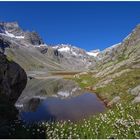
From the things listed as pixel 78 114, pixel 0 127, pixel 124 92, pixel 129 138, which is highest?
pixel 124 92

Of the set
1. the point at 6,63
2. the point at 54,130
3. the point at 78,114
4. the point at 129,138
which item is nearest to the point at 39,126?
the point at 54,130

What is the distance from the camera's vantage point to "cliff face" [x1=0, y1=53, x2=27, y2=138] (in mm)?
36938

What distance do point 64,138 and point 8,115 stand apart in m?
10.2

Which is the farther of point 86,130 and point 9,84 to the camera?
point 9,84

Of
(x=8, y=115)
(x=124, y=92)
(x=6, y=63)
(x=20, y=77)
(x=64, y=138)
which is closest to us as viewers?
(x=64, y=138)

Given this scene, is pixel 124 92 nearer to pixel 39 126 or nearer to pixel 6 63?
pixel 6 63

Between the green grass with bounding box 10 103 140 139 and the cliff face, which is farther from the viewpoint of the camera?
the cliff face

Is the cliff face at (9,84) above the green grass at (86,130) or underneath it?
above

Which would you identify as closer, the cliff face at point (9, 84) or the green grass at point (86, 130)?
the green grass at point (86, 130)

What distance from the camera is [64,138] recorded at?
27.2m

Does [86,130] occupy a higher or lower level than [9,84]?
lower

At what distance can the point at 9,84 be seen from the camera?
4700 cm

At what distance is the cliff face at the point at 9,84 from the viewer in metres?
36.9

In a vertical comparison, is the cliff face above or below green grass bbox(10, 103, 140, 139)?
above
